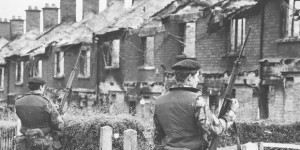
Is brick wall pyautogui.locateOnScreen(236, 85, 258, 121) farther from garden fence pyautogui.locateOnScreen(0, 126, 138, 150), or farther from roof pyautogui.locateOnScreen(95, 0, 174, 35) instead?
garden fence pyautogui.locateOnScreen(0, 126, 138, 150)

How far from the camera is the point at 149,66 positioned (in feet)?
79.8

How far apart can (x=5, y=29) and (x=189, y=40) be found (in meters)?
28.5

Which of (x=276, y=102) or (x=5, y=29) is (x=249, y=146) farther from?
(x=5, y=29)

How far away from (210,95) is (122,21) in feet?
28.0

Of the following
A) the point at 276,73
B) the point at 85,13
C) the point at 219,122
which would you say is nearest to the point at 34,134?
the point at 219,122

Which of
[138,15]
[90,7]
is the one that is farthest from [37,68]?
[138,15]

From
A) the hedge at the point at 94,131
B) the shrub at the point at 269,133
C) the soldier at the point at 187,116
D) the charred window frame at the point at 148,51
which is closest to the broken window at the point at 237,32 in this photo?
the charred window frame at the point at 148,51

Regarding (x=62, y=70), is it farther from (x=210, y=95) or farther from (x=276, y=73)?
(x=276, y=73)

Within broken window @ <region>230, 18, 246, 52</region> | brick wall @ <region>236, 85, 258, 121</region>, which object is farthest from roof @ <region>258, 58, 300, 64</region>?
broken window @ <region>230, 18, 246, 52</region>

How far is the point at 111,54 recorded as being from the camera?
27.5 metres

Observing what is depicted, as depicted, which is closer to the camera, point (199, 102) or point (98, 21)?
point (199, 102)

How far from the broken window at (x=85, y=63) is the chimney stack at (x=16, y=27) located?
53.7 ft

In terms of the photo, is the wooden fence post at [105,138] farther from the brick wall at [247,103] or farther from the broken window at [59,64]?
the broken window at [59,64]

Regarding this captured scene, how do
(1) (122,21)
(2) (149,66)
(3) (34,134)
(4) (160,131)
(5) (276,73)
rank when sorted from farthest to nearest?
(1) (122,21) → (2) (149,66) → (5) (276,73) → (3) (34,134) → (4) (160,131)
